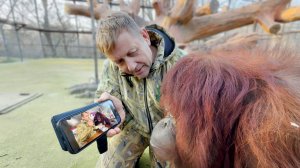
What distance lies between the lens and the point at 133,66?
0.86 m

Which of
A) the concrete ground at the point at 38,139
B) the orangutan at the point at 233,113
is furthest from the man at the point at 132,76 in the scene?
the orangutan at the point at 233,113

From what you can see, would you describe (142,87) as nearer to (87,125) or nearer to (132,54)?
(132,54)

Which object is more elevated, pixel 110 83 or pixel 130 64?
Result: pixel 130 64

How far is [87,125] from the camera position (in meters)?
0.68

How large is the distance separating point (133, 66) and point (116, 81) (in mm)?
248

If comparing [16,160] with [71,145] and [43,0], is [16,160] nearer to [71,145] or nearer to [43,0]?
[71,145]

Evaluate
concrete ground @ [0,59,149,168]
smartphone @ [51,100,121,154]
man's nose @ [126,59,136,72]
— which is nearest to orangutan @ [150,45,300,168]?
smartphone @ [51,100,121,154]

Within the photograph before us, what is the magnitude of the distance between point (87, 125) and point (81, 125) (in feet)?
0.08

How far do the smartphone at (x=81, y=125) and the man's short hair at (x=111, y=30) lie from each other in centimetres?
22

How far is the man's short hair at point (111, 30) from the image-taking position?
82 centimetres

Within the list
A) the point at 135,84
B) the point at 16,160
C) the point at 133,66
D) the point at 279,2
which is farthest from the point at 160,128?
the point at 279,2

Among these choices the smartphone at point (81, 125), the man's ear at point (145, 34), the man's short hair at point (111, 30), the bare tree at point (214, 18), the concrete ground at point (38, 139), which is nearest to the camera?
the smartphone at point (81, 125)

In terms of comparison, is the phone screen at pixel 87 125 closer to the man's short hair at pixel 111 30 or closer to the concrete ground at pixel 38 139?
the man's short hair at pixel 111 30

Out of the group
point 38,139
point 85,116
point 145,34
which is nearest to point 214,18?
point 145,34
